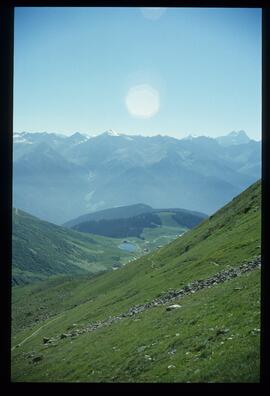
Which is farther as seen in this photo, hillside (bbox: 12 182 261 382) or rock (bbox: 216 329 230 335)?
rock (bbox: 216 329 230 335)

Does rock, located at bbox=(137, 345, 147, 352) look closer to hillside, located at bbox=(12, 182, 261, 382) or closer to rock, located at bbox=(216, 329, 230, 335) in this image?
hillside, located at bbox=(12, 182, 261, 382)

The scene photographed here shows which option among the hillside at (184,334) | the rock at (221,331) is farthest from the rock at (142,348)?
the rock at (221,331)

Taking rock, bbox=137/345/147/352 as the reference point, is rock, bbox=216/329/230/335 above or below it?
above

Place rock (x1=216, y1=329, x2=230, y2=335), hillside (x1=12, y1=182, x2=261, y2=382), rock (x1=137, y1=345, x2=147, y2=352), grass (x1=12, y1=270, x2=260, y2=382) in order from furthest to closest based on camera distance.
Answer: rock (x1=137, y1=345, x2=147, y2=352)
rock (x1=216, y1=329, x2=230, y2=335)
hillside (x1=12, y1=182, x2=261, y2=382)
grass (x1=12, y1=270, x2=260, y2=382)

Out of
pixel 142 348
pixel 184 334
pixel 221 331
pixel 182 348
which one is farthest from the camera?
pixel 142 348

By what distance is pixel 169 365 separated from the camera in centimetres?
1331

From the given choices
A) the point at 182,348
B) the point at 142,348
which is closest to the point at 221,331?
the point at 182,348

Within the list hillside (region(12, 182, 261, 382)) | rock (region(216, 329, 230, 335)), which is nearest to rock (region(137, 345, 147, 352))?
hillside (region(12, 182, 261, 382))

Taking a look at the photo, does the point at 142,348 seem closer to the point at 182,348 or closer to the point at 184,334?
the point at 184,334

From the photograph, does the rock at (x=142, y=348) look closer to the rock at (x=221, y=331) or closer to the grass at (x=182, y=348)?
the grass at (x=182, y=348)

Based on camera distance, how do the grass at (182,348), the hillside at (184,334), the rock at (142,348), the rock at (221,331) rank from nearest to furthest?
the grass at (182,348)
the hillside at (184,334)
the rock at (221,331)
the rock at (142,348)

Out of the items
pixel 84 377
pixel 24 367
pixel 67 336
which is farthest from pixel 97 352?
pixel 67 336

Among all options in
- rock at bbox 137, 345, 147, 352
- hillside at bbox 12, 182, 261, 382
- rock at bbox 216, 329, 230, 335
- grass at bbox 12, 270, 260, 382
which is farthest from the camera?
rock at bbox 137, 345, 147, 352
